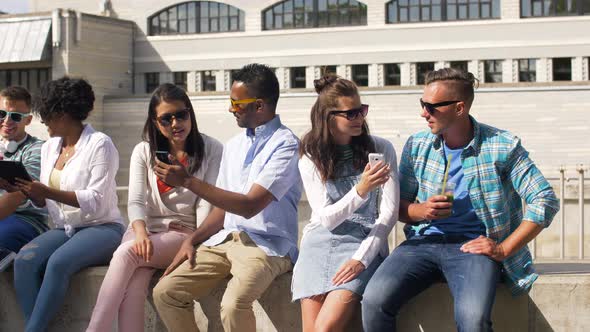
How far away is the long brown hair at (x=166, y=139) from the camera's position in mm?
5418

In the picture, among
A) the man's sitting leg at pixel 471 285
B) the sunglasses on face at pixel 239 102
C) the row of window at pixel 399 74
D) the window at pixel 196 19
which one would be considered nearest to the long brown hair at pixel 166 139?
the sunglasses on face at pixel 239 102

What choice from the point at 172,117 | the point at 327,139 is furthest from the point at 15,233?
the point at 327,139

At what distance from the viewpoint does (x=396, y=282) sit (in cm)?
465

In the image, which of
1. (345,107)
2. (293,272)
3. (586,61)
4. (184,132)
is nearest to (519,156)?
(345,107)

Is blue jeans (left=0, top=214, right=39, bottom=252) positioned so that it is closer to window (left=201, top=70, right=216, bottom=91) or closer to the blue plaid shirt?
the blue plaid shirt

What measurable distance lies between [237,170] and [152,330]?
91cm

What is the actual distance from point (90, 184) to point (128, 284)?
2.19ft

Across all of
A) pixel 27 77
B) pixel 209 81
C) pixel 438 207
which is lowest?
pixel 438 207

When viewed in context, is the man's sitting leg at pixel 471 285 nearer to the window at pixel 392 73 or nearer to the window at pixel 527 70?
the window at pixel 527 70

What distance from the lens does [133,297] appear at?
17.2 feet

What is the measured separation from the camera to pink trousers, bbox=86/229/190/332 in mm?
5156

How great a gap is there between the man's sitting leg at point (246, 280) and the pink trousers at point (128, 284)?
0.39m

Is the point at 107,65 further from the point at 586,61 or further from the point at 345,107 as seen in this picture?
the point at 345,107

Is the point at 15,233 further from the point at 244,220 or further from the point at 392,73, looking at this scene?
the point at 392,73
